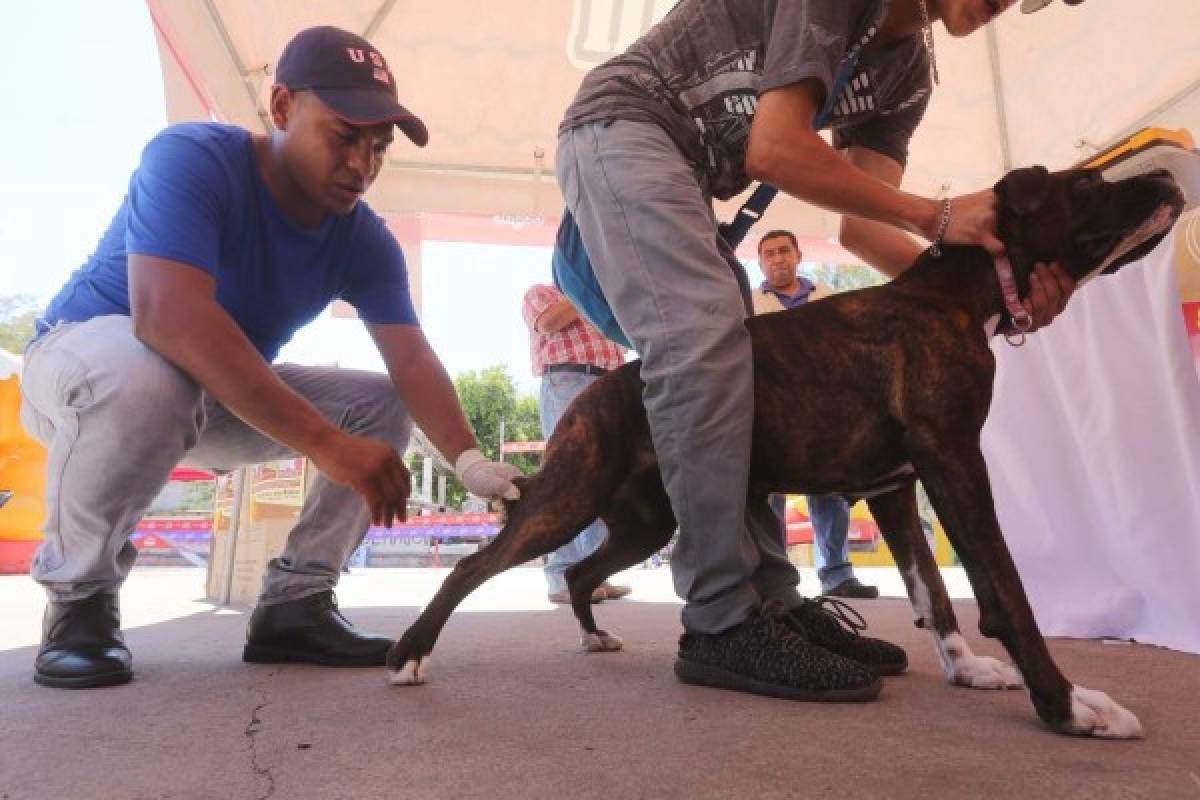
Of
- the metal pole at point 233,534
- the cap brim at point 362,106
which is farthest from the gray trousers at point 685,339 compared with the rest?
the metal pole at point 233,534

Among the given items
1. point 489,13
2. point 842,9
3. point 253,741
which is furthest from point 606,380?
point 489,13

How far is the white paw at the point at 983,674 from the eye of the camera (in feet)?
5.71

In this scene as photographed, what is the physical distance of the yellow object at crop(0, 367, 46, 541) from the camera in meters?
7.98

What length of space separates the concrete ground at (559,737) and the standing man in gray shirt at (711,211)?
0.16 m

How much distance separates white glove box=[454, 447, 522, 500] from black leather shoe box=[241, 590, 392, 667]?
0.50 metres

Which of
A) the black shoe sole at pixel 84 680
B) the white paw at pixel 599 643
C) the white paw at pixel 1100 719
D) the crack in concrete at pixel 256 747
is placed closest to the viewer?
the crack in concrete at pixel 256 747

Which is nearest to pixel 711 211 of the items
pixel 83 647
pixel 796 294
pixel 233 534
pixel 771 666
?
pixel 771 666

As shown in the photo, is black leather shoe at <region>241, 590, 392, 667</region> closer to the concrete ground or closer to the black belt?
the concrete ground

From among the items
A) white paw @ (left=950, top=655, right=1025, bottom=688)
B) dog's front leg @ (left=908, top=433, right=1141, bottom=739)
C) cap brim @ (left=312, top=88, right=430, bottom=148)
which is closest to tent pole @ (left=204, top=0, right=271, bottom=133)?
cap brim @ (left=312, top=88, right=430, bottom=148)

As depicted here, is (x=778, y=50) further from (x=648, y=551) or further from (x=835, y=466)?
(x=648, y=551)

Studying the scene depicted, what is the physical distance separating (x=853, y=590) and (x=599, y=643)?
2496 mm

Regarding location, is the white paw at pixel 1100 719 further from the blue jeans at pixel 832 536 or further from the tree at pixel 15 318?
the tree at pixel 15 318

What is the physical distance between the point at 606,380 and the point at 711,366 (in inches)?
14.0

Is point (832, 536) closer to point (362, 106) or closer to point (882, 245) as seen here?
point (882, 245)
